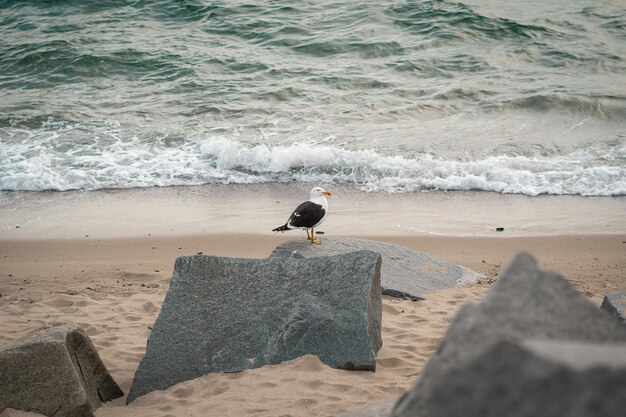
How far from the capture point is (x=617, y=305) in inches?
181

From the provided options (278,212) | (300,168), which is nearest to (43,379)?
(278,212)

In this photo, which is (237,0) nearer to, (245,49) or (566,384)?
(245,49)

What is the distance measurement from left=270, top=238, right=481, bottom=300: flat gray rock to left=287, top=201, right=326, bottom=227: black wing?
384 mm

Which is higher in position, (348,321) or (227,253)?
(348,321)

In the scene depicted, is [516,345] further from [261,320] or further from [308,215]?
[308,215]

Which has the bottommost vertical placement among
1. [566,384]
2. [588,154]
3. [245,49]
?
[588,154]

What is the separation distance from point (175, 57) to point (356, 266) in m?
14.4

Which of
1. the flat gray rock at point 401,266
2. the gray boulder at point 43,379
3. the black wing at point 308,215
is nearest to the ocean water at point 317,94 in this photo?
the black wing at point 308,215

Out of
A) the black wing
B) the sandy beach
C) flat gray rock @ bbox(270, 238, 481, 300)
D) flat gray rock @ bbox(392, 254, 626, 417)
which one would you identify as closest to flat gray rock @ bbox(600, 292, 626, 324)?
the sandy beach

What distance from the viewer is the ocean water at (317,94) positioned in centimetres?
1223

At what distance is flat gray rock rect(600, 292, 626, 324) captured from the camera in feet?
14.5

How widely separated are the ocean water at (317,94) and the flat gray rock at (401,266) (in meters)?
3.87

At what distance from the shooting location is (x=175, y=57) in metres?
18.3

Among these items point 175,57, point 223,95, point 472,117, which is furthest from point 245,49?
point 472,117
